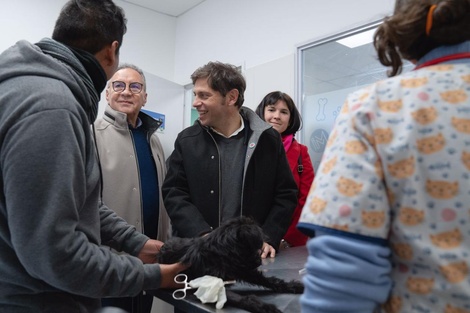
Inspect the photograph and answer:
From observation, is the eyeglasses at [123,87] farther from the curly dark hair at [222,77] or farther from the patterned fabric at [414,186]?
the patterned fabric at [414,186]

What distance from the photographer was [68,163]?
0.82 meters

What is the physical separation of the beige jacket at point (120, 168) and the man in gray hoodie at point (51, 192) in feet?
3.78

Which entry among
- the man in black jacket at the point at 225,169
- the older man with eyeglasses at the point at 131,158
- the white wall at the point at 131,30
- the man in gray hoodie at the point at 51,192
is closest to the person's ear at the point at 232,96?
the man in black jacket at the point at 225,169

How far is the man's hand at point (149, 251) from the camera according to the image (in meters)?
1.29

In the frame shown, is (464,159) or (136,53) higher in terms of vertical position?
(136,53)

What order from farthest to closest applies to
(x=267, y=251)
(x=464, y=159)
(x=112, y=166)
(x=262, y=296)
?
(x=112, y=166), (x=267, y=251), (x=262, y=296), (x=464, y=159)

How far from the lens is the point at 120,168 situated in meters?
2.17

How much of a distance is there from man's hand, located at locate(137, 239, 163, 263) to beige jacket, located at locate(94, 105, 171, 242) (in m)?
0.88

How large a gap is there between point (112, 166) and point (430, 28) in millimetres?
1840

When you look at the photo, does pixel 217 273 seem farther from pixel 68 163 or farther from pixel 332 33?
pixel 332 33

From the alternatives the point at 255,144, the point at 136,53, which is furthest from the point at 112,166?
the point at 136,53

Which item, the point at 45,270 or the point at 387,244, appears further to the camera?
the point at 45,270

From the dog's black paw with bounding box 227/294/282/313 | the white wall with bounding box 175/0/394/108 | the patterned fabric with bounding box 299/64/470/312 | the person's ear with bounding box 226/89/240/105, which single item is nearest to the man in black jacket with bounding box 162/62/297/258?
the person's ear with bounding box 226/89/240/105

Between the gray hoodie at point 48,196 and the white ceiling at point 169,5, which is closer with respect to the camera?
the gray hoodie at point 48,196
